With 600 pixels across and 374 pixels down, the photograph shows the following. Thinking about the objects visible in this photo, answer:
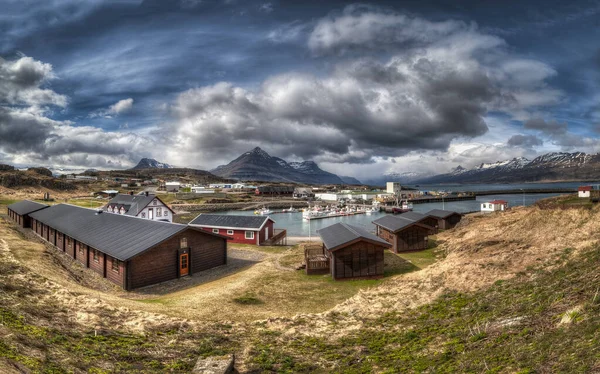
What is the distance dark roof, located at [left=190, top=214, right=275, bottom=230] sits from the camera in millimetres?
42250

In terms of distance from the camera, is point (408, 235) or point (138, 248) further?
point (408, 235)

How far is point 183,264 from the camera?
26344 mm

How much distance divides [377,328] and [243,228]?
30.7 metres

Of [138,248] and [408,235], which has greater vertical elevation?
[138,248]

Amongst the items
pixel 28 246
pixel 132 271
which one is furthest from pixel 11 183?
pixel 132 271

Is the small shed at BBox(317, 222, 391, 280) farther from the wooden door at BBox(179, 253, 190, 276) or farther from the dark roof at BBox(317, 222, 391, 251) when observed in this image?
the wooden door at BBox(179, 253, 190, 276)

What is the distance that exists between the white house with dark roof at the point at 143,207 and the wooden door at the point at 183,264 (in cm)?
3251

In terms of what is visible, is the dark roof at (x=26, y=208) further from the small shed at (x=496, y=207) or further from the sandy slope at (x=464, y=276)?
the small shed at (x=496, y=207)

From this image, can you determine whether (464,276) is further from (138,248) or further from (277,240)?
(277,240)

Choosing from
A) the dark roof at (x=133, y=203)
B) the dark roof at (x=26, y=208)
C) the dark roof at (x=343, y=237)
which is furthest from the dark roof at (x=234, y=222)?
the dark roof at (x=26, y=208)

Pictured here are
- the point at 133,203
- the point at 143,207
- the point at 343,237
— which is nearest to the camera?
the point at 343,237

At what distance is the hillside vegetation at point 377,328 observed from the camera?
7.78 m

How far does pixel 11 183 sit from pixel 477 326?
6172 inches

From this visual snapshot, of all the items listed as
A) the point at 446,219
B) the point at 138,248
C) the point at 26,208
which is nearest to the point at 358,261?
the point at 138,248
